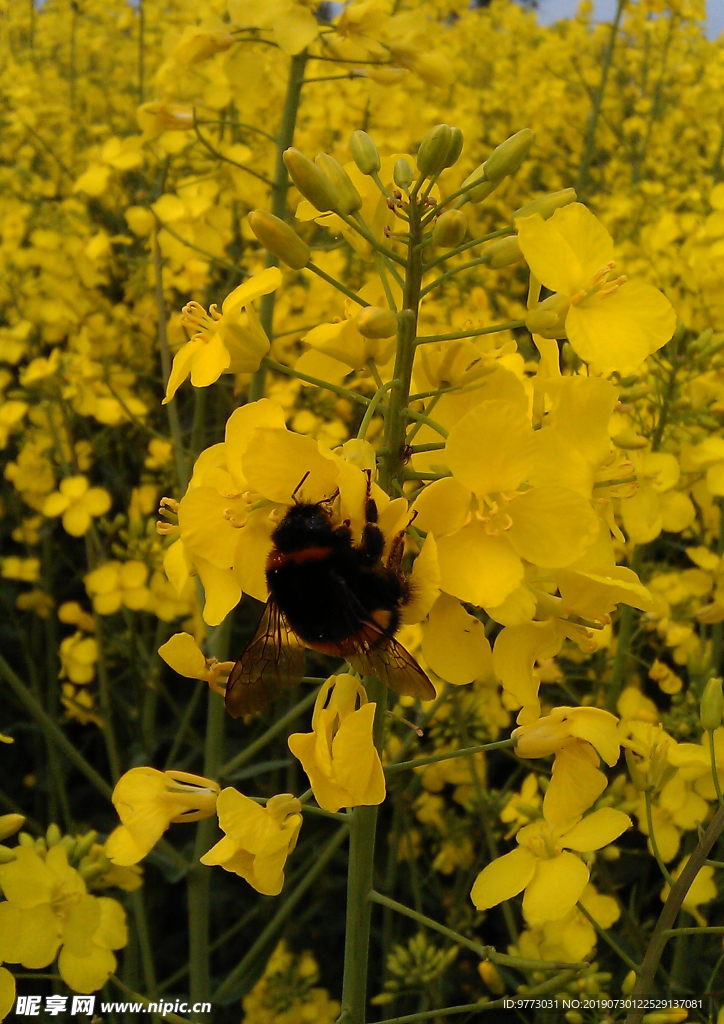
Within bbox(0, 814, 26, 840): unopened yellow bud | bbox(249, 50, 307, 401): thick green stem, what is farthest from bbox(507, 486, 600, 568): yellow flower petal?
bbox(249, 50, 307, 401): thick green stem

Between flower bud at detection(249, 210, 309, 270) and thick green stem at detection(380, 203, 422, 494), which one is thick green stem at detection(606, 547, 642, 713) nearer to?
thick green stem at detection(380, 203, 422, 494)

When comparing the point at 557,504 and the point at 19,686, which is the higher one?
the point at 557,504

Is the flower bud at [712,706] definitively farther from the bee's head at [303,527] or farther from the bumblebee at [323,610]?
the bee's head at [303,527]

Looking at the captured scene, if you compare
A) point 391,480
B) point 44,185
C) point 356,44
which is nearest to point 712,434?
point 356,44

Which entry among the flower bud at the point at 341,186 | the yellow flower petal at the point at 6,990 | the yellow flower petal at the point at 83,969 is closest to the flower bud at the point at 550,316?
the flower bud at the point at 341,186

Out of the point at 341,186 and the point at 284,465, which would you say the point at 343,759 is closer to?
the point at 284,465

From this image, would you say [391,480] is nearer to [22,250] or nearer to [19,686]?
[19,686]
